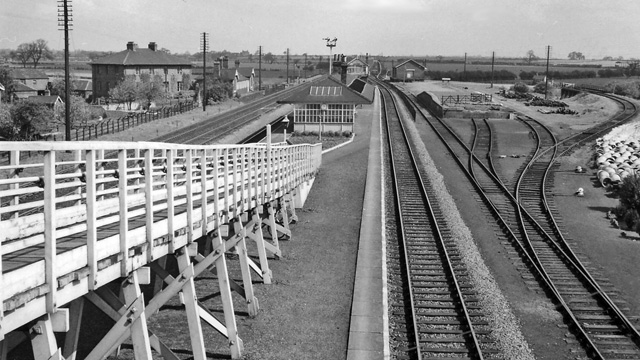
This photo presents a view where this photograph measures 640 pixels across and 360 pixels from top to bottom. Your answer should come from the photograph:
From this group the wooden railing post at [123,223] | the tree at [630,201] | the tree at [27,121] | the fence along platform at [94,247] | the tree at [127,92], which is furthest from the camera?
the tree at [127,92]

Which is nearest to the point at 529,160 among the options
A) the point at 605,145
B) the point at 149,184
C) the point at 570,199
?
the point at 605,145

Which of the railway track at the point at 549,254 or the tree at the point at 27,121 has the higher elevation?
the tree at the point at 27,121

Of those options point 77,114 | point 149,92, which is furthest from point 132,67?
point 77,114

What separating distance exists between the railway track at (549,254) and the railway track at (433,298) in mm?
1915

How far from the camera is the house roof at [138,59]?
85.6m

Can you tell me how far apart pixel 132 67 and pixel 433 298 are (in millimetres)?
77282

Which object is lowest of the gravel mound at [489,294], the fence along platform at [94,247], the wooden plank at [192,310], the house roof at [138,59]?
the gravel mound at [489,294]

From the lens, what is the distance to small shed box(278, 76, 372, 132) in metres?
47.7

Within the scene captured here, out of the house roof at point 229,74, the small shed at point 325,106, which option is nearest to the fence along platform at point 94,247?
the small shed at point 325,106

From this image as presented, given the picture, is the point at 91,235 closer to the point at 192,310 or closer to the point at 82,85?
the point at 192,310

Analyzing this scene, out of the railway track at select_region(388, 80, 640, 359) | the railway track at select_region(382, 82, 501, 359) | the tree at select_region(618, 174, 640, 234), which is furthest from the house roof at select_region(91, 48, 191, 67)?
the tree at select_region(618, 174, 640, 234)

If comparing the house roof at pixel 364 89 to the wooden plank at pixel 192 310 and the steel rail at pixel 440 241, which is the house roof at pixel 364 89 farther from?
the wooden plank at pixel 192 310

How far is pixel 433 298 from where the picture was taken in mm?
15062

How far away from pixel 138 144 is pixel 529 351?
844 centimetres
